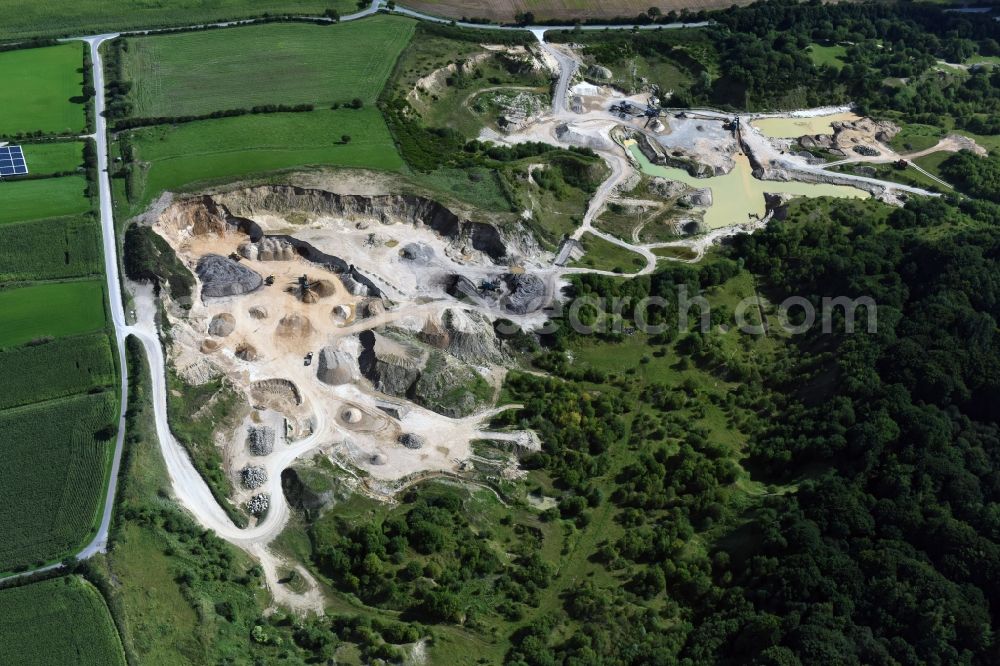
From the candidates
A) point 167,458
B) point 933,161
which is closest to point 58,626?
point 167,458

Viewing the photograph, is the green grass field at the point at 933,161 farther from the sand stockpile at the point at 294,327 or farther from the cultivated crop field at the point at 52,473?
the cultivated crop field at the point at 52,473

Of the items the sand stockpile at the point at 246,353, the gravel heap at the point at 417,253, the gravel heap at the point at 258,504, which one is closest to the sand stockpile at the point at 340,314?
the sand stockpile at the point at 246,353

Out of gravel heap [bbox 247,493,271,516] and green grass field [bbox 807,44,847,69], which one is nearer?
gravel heap [bbox 247,493,271,516]

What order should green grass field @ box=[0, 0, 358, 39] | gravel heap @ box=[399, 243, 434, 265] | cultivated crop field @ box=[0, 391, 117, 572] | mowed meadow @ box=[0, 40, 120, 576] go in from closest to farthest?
cultivated crop field @ box=[0, 391, 117, 572], mowed meadow @ box=[0, 40, 120, 576], gravel heap @ box=[399, 243, 434, 265], green grass field @ box=[0, 0, 358, 39]

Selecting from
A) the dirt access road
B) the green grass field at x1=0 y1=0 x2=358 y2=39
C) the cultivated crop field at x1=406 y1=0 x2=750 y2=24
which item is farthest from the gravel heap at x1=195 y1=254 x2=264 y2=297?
the cultivated crop field at x1=406 y1=0 x2=750 y2=24

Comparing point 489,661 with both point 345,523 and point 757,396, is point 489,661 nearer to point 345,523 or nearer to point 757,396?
point 345,523

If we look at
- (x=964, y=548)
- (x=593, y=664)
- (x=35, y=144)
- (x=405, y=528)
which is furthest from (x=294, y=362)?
(x=964, y=548)

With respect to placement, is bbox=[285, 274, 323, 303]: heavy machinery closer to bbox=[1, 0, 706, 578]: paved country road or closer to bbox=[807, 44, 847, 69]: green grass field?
bbox=[1, 0, 706, 578]: paved country road
